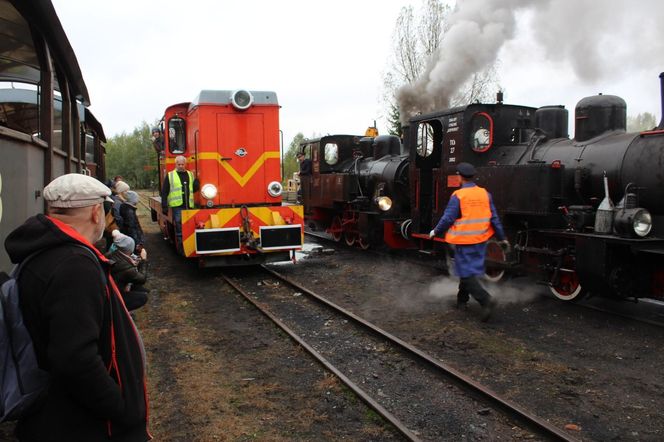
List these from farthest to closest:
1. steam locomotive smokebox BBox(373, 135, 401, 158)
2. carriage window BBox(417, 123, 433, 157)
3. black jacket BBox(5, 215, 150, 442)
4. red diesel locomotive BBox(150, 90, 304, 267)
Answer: steam locomotive smokebox BBox(373, 135, 401, 158)
carriage window BBox(417, 123, 433, 157)
red diesel locomotive BBox(150, 90, 304, 267)
black jacket BBox(5, 215, 150, 442)

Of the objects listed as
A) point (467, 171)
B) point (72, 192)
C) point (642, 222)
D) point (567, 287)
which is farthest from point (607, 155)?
point (72, 192)

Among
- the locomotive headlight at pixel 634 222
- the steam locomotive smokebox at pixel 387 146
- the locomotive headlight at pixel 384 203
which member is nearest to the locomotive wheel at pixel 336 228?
the steam locomotive smokebox at pixel 387 146

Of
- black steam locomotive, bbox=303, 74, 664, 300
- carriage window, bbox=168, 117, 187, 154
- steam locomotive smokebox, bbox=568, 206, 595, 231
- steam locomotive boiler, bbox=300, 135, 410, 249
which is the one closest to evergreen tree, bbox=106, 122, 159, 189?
steam locomotive boiler, bbox=300, 135, 410, 249

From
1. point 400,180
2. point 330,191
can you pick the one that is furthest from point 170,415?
point 330,191

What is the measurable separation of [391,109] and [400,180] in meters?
21.6

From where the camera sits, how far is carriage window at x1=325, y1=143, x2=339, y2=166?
14312 mm

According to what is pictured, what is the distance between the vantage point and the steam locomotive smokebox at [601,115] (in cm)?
697

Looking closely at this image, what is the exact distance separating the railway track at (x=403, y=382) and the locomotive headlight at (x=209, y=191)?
2.76 meters

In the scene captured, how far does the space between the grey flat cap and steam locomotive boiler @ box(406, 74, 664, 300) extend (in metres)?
5.57

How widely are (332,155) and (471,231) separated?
28.2 ft

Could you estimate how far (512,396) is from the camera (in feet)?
Result: 13.6

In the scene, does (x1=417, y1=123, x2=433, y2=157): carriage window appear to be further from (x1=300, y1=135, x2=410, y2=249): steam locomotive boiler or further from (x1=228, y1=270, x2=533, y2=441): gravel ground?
(x1=228, y1=270, x2=533, y2=441): gravel ground

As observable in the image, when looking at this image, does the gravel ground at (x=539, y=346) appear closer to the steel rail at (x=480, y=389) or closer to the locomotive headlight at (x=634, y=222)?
the steel rail at (x=480, y=389)

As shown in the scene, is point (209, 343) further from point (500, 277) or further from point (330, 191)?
point (330, 191)
